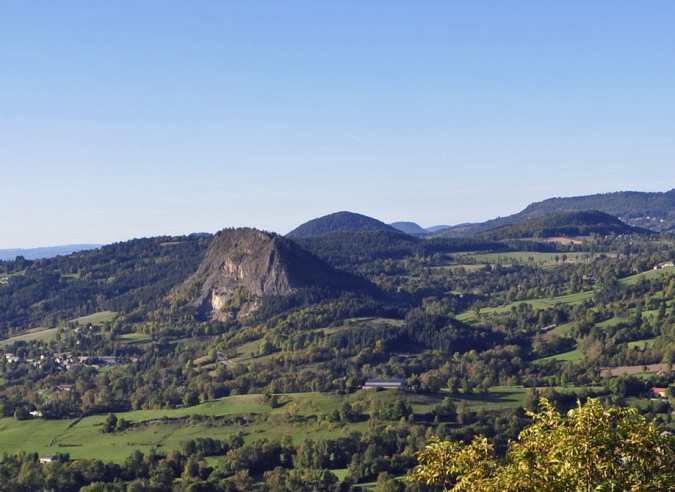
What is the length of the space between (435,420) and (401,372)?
4277 cm

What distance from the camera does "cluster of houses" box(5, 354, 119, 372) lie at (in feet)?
591

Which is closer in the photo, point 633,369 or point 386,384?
point 386,384

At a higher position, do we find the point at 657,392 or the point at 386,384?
the point at 386,384

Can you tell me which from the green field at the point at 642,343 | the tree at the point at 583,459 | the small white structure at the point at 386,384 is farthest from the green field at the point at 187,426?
the tree at the point at 583,459

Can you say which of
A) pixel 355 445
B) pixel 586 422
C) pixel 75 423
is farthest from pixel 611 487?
pixel 75 423

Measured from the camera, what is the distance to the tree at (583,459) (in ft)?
70.9

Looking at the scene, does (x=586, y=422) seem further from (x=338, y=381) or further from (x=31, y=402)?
(x=31, y=402)

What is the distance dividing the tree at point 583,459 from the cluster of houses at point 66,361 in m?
166

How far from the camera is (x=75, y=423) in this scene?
402 ft

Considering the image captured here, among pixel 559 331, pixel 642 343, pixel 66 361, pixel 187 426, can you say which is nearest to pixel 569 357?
pixel 642 343

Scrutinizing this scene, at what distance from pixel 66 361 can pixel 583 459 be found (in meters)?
181

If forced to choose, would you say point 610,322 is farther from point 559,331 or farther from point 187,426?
point 187,426

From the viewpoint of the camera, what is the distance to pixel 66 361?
185125 mm

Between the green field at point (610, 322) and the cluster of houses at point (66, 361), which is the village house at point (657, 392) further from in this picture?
the cluster of houses at point (66, 361)
